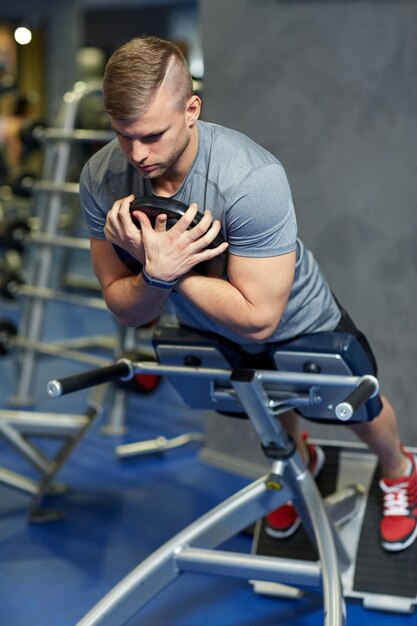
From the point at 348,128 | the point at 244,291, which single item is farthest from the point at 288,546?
the point at 348,128

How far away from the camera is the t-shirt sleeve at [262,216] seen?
5.77 ft

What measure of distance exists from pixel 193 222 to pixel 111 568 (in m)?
1.28

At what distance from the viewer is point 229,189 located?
1.77 meters

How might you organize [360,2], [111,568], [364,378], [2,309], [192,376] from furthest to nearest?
[2,309] < [360,2] < [111,568] < [192,376] < [364,378]

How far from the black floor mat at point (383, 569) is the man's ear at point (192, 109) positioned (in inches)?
50.4

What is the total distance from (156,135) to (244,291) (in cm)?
35

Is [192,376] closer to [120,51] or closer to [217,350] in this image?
[217,350]

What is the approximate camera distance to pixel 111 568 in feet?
8.51

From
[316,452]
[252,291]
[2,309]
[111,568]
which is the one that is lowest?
[2,309]

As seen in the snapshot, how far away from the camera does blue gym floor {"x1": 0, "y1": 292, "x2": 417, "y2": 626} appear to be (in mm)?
2350

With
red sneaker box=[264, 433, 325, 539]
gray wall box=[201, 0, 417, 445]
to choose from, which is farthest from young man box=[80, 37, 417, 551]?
gray wall box=[201, 0, 417, 445]

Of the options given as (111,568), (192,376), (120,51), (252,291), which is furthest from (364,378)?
(111,568)

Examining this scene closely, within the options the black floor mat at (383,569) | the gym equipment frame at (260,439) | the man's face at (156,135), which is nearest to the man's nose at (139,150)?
the man's face at (156,135)

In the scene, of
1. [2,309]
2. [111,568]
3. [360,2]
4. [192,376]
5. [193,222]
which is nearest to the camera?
[193,222]
